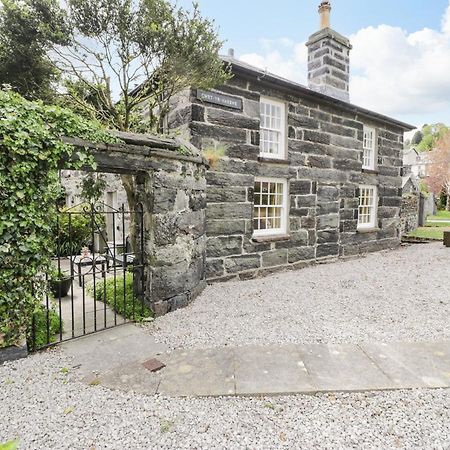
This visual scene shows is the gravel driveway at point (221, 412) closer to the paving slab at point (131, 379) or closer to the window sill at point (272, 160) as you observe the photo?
the paving slab at point (131, 379)

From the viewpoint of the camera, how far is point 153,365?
10.1 ft

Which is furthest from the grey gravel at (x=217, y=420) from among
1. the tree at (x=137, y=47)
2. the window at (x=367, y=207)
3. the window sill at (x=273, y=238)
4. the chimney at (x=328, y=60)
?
the chimney at (x=328, y=60)

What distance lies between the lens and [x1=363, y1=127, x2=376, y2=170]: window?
408 inches

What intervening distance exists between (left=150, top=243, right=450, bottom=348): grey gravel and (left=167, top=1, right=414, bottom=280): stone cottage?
104 centimetres

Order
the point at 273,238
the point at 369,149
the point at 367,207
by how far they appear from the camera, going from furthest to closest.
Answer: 1. the point at 367,207
2. the point at 369,149
3. the point at 273,238

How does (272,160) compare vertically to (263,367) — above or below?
above

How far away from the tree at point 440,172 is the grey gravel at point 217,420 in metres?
38.8

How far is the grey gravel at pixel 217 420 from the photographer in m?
2.09

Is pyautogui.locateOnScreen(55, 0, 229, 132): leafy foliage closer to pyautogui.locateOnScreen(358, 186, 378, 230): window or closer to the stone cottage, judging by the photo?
the stone cottage

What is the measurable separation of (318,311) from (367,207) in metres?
7.32

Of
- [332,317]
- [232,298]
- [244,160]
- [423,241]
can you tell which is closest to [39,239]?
[232,298]

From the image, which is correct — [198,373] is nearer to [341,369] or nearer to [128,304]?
[341,369]

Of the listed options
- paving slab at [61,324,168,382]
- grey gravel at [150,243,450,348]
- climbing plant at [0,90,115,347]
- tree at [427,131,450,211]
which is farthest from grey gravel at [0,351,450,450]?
tree at [427,131,450,211]

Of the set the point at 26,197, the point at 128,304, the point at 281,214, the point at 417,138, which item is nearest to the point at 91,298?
the point at 128,304
